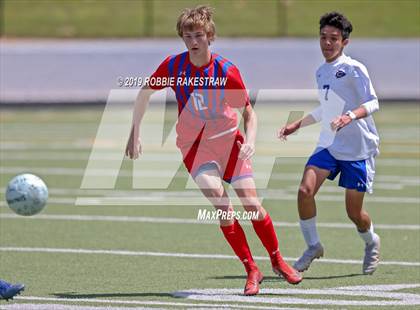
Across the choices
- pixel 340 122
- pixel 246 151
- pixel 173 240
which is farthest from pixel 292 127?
pixel 173 240

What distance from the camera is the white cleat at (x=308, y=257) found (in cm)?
1017

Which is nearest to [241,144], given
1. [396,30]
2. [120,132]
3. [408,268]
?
[408,268]

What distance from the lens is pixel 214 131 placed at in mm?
9703

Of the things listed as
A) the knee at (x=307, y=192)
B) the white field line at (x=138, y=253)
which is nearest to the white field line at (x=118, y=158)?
the white field line at (x=138, y=253)

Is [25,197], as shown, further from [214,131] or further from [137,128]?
[214,131]

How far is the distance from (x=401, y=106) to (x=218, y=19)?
16248 mm

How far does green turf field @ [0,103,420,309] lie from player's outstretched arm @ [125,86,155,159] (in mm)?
1048

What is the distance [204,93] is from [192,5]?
3278 cm

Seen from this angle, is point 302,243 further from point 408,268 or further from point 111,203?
point 111,203

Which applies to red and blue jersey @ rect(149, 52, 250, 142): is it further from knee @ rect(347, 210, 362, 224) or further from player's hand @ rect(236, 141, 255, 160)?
knee @ rect(347, 210, 362, 224)

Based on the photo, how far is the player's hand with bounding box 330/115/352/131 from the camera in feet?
31.0

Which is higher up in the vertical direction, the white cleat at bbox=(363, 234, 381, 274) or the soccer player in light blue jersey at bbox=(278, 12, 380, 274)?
the soccer player in light blue jersey at bbox=(278, 12, 380, 274)

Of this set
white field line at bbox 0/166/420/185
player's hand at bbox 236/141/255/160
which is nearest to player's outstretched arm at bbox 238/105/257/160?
player's hand at bbox 236/141/255/160

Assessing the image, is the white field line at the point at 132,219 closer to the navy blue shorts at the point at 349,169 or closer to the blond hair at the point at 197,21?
the navy blue shorts at the point at 349,169
